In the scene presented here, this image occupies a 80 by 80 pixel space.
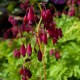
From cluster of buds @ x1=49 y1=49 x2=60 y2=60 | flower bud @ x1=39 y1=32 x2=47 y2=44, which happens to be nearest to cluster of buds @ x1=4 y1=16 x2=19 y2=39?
cluster of buds @ x1=49 y1=49 x2=60 y2=60

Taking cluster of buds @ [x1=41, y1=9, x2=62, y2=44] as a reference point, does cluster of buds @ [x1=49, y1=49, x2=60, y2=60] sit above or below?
below

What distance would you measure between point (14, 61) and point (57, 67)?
31.7 inches

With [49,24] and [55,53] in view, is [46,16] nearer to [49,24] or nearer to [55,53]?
[49,24]

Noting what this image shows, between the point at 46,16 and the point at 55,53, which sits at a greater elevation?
the point at 46,16

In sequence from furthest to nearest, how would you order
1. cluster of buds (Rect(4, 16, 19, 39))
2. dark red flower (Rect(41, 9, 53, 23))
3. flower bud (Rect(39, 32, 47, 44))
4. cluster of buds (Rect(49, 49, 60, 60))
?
cluster of buds (Rect(4, 16, 19, 39)), cluster of buds (Rect(49, 49, 60, 60)), flower bud (Rect(39, 32, 47, 44)), dark red flower (Rect(41, 9, 53, 23))

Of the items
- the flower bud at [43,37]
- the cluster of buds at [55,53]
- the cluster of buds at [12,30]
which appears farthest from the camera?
the cluster of buds at [12,30]

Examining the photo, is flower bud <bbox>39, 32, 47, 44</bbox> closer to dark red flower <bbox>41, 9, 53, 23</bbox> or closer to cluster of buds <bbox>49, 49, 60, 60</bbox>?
dark red flower <bbox>41, 9, 53, 23</bbox>

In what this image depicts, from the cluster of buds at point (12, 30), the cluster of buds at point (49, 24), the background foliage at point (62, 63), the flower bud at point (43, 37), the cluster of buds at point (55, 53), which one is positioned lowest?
the cluster of buds at point (12, 30)

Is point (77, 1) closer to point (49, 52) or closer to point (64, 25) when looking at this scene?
point (64, 25)

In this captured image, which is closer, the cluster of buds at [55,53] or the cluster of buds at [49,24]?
the cluster of buds at [49,24]

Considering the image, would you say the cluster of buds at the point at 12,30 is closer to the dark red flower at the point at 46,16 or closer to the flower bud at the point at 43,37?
the flower bud at the point at 43,37

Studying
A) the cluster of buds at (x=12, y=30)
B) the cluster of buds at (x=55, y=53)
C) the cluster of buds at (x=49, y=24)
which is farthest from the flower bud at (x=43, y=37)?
the cluster of buds at (x=12, y=30)

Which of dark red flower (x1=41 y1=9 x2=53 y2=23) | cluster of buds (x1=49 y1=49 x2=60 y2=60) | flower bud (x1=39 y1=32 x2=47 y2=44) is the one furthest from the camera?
cluster of buds (x1=49 y1=49 x2=60 y2=60)

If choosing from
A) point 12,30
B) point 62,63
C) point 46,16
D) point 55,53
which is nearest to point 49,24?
point 46,16
